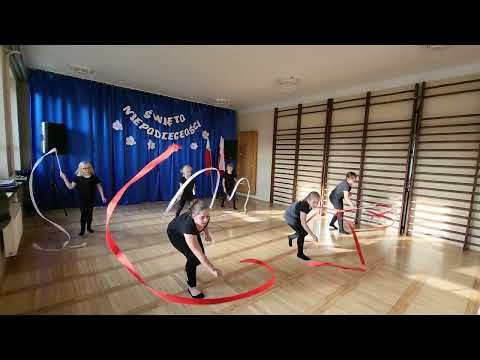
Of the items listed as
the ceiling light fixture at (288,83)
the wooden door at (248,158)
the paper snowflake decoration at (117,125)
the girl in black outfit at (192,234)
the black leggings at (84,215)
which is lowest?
the black leggings at (84,215)

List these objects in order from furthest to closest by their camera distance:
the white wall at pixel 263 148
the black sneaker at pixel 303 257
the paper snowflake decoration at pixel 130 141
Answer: the white wall at pixel 263 148 < the paper snowflake decoration at pixel 130 141 < the black sneaker at pixel 303 257

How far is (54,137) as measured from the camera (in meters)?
4.94

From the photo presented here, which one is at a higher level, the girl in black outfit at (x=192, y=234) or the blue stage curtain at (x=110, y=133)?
the blue stage curtain at (x=110, y=133)

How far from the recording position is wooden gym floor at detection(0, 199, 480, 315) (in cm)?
218

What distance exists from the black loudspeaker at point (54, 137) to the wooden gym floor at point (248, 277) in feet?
5.33

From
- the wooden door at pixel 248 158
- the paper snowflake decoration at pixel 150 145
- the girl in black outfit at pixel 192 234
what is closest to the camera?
the girl in black outfit at pixel 192 234

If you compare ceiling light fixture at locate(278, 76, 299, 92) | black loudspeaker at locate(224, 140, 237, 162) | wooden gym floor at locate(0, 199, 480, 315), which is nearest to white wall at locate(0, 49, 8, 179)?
wooden gym floor at locate(0, 199, 480, 315)

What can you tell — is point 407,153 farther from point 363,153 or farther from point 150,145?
point 150,145

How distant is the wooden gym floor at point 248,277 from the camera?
2182mm

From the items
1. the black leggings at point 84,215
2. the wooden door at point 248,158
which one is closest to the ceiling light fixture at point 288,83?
the wooden door at point 248,158

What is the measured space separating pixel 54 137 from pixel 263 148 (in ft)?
18.2

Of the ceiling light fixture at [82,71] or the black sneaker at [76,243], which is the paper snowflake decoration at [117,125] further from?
the black sneaker at [76,243]

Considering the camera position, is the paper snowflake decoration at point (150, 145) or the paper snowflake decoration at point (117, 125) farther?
the paper snowflake decoration at point (150, 145)

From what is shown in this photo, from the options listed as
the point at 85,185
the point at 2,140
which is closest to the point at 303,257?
the point at 85,185
